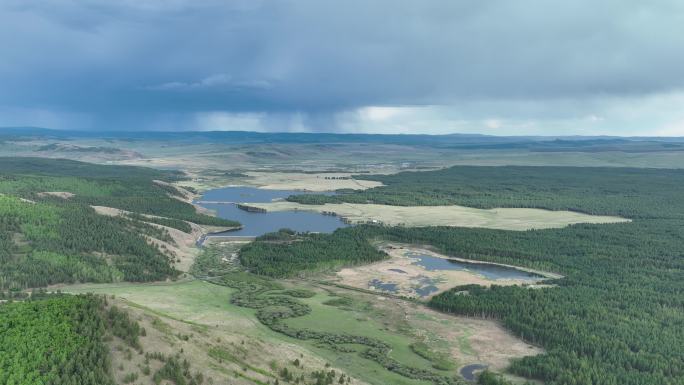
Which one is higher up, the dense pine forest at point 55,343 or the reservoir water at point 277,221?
the dense pine forest at point 55,343

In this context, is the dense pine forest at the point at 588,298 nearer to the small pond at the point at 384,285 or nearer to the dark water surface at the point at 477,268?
the dark water surface at the point at 477,268

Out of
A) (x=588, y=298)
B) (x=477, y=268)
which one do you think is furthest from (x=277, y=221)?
(x=588, y=298)

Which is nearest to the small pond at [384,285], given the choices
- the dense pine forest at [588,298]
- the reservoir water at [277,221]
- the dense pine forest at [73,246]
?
the dense pine forest at [588,298]

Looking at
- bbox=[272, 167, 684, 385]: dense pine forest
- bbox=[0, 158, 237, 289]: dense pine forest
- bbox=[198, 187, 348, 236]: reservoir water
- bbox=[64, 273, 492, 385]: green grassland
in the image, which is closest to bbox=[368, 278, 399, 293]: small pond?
bbox=[64, 273, 492, 385]: green grassland

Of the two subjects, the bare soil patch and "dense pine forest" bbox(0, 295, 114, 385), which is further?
the bare soil patch

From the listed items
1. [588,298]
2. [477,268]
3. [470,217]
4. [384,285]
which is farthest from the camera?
[470,217]

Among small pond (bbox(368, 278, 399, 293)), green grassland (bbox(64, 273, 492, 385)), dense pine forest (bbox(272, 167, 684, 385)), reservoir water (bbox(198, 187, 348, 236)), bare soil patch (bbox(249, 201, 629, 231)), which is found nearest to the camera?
dense pine forest (bbox(272, 167, 684, 385))

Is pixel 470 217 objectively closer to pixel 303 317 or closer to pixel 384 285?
pixel 384 285

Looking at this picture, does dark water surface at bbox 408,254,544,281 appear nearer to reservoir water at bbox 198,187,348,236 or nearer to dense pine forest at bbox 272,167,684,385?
dense pine forest at bbox 272,167,684,385

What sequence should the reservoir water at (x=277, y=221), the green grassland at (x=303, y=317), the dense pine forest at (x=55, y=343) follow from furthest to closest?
1. the reservoir water at (x=277, y=221)
2. the green grassland at (x=303, y=317)
3. the dense pine forest at (x=55, y=343)
